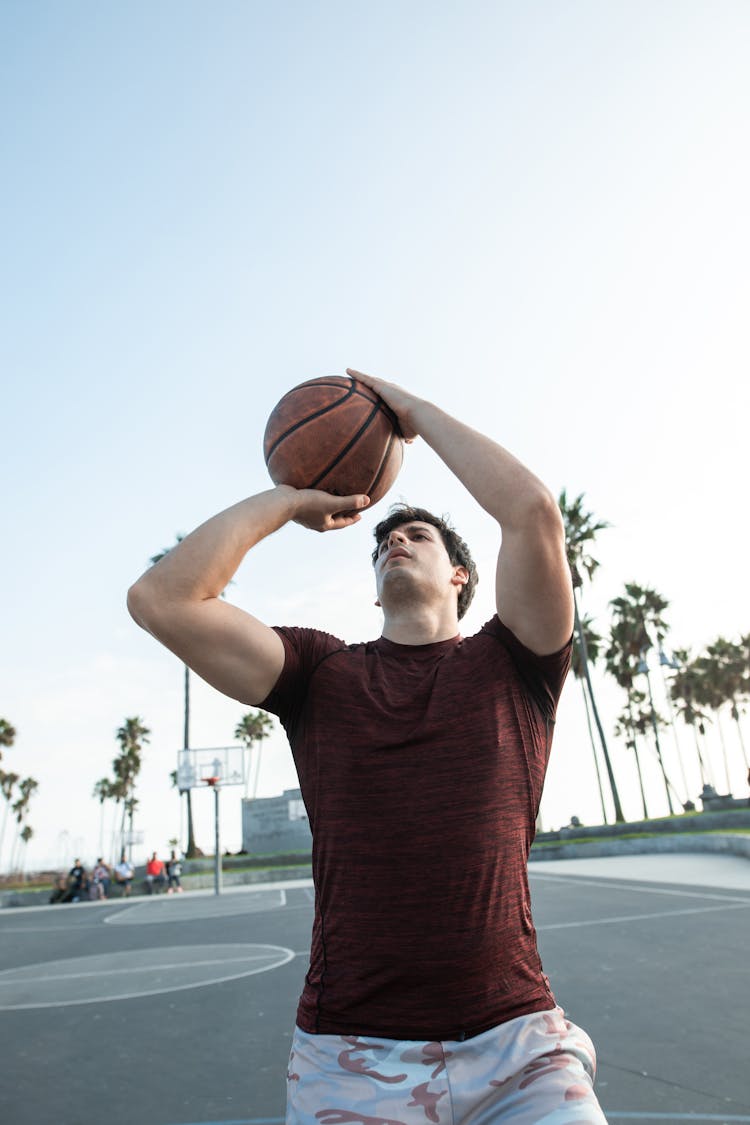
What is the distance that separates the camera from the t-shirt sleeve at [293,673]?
7.79 feet

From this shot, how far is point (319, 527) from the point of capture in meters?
2.83

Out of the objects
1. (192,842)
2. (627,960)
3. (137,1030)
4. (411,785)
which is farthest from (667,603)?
(411,785)

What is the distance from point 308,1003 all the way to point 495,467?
1524 millimetres

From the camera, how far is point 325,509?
2.77 meters

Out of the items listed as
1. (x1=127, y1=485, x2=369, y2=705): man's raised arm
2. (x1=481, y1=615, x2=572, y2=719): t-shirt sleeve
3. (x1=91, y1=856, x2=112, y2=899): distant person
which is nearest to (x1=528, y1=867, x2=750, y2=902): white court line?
(x1=481, y1=615, x2=572, y2=719): t-shirt sleeve

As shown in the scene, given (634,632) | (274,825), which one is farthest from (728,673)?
(274,825)

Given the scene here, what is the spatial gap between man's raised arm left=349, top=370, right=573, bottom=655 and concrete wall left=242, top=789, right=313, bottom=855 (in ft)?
116

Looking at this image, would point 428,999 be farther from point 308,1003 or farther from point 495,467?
point 495,467

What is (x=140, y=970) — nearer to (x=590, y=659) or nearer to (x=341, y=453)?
(x=341, y=453)

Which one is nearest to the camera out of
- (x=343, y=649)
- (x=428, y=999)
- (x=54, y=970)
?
(x=428, y=999)

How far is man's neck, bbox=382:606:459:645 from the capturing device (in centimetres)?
258

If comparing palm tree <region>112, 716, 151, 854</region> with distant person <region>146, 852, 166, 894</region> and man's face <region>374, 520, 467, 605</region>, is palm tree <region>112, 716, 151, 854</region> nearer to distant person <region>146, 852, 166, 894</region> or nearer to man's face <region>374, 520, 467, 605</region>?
distant person <region>146, 852, 166, 894</region>

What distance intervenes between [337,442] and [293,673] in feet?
2.93

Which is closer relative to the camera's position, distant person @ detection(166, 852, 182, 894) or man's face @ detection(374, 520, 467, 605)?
man's face @ detection(374, 520, 467, 605)
